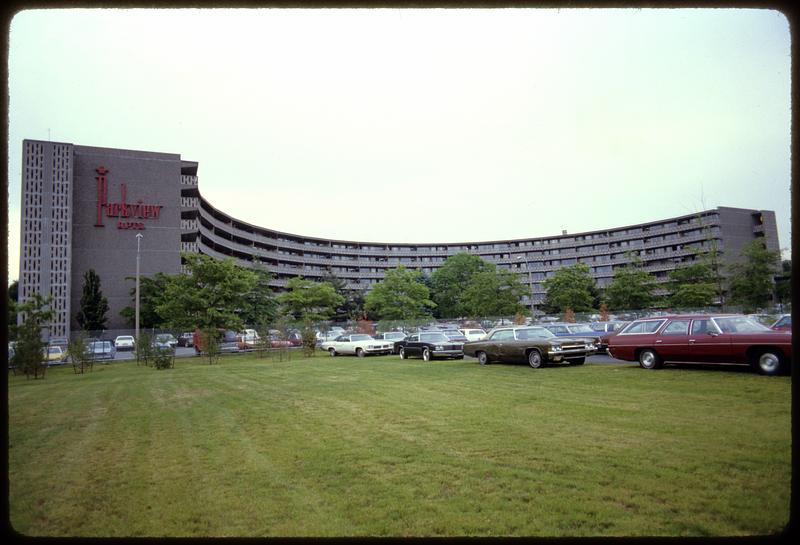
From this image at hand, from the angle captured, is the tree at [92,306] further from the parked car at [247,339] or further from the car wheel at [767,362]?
the car wheel at [767,362]

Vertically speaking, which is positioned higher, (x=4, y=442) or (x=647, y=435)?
(x=4, y=442)

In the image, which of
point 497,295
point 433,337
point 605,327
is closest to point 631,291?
point 497,295

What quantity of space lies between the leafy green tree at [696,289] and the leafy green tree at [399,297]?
28.4 meters

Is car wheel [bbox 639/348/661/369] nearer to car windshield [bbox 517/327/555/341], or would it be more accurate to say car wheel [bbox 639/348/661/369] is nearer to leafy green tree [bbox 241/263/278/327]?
car windshield [bbox 517/327/555/341]

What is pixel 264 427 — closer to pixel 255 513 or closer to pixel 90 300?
pixel 255 513

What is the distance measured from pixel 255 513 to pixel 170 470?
1.91 m

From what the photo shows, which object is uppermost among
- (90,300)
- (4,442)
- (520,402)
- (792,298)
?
(90,300)

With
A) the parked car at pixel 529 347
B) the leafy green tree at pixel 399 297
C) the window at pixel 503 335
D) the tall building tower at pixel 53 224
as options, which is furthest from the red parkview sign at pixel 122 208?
the window at pixel 503 335

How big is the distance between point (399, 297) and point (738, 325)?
51.7 metres

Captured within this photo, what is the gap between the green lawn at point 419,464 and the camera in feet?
12.3

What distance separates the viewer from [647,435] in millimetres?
6102

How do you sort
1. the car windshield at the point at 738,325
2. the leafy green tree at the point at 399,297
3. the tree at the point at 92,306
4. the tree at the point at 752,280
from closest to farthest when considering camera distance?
the car windshield at the point at 738,325, the tree at the point at 752,280, the tree at the point at 92,306, the leafy green tree at the point at 399,297

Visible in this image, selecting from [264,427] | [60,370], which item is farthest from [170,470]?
[60,370]

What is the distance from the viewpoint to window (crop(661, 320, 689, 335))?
13067 mm
